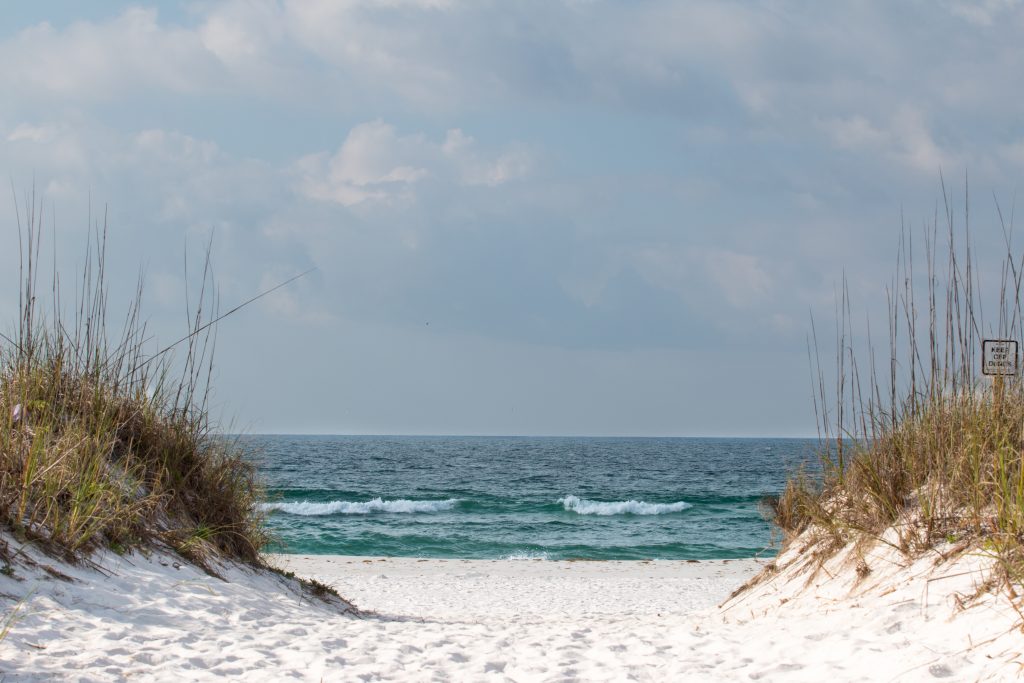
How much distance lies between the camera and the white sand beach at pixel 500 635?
3416mm

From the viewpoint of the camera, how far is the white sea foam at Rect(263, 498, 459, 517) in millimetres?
21141

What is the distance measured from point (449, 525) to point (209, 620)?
1540 centimetres

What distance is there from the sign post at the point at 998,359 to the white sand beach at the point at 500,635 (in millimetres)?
1161

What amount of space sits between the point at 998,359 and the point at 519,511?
61.0ft

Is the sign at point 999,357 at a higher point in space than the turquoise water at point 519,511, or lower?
higher

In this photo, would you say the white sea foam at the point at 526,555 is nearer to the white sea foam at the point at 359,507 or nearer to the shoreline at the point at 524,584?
the shoreline at the point at 524,584

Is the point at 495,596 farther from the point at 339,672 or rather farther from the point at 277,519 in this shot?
the point at 277,519

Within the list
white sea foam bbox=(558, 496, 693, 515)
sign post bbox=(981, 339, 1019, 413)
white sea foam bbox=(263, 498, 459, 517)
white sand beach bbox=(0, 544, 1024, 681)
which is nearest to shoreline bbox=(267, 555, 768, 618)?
white sand beach bbox=(0, 544, 1024, 681)

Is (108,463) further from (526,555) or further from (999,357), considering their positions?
(526,555)

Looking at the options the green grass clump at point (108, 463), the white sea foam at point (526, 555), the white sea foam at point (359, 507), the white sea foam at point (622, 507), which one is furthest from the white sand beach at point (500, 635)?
the white sea foam at point (622, 507)

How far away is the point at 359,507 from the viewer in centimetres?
2180

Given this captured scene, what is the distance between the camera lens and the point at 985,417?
176 inches

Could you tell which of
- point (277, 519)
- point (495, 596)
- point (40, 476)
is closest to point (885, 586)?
point (40, 476)

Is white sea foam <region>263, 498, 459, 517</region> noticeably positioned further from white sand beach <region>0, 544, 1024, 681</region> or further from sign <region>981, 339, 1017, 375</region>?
sign <region>981, 339, 1017, 375</region>
